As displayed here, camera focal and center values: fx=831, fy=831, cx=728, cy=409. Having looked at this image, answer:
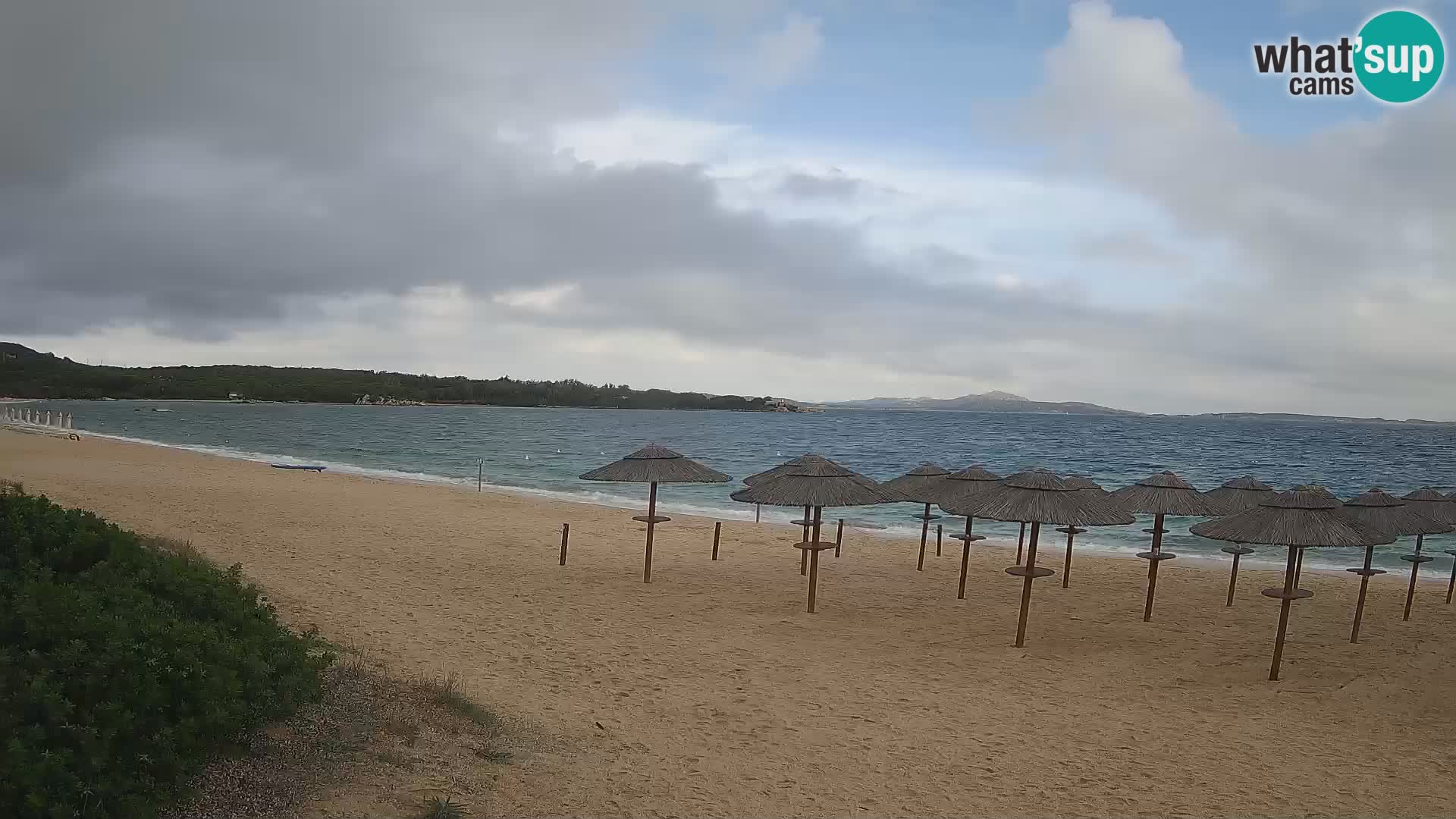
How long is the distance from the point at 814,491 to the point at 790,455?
44.2 meters

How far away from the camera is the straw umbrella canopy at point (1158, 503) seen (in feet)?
36.1

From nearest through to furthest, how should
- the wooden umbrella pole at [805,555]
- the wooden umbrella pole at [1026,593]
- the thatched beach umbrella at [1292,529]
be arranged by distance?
the thatched beach umbrella at [1292,529]
the wooden umbrella pole at [1026,593]
the wooden umbrella pole at [805,555]

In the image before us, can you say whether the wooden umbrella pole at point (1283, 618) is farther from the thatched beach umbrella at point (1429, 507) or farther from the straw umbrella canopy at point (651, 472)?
the straw umbrella canopy at point (651, 472)

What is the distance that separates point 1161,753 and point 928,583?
6590 millimetres

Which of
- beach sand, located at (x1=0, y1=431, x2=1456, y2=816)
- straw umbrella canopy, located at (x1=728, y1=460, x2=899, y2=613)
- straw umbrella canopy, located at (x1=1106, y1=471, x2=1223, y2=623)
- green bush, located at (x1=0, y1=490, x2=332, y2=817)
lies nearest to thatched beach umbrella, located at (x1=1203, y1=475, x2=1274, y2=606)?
straw umbrella canopy, located at (x1=1106, y1=471, x2=1223, y2=623)

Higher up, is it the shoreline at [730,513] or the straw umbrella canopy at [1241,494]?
the straw umbrella canopy at [1241,494]

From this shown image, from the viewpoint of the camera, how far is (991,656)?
29.9 feet

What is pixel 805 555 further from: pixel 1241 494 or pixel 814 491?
pixel 1241 494

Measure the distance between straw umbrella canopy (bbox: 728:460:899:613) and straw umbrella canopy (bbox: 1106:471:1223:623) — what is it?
328 centimetres

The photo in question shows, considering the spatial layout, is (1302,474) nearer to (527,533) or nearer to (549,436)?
(527,533)

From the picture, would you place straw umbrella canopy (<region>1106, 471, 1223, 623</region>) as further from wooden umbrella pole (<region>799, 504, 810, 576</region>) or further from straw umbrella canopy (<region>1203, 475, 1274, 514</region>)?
wooden umbrella pole (<region>799, 504, 810, 576</region>)

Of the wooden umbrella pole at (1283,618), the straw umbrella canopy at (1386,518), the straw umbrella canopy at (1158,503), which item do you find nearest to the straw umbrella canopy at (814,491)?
the straw umbrella canopy at (1158,503)

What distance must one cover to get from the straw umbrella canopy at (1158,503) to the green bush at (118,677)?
386 inches

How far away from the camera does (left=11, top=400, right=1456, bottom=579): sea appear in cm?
2269
